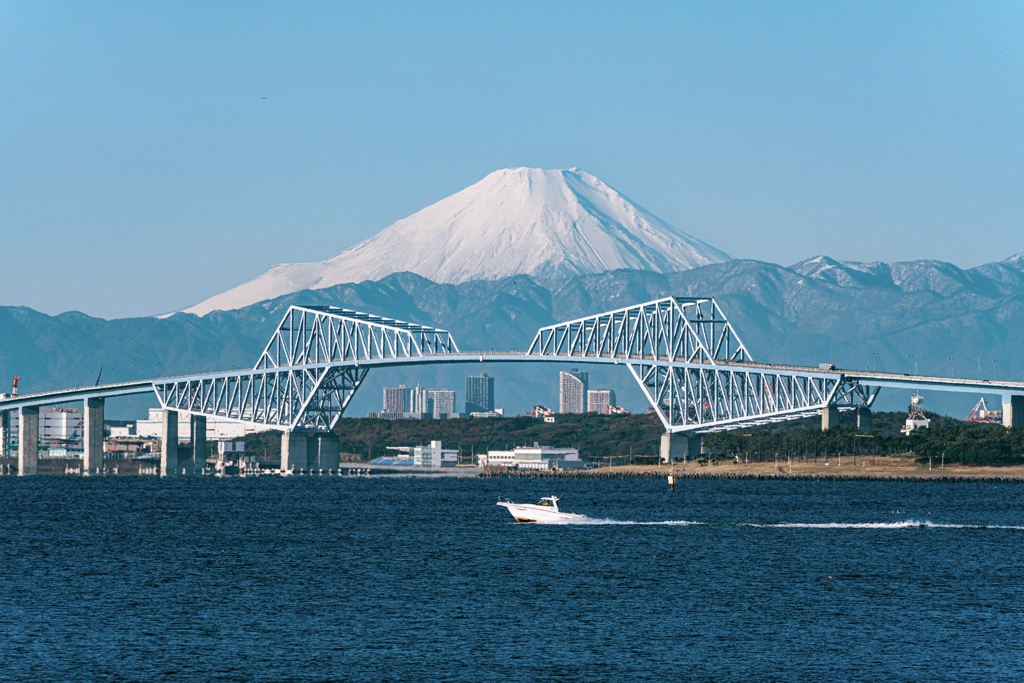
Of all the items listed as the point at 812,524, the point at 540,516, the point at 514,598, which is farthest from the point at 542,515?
the point at 514,598

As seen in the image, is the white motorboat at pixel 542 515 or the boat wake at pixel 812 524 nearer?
the boat wake at pixel 812 524

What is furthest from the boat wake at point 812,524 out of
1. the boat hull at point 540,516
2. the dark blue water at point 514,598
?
the dark blue water at point 514,598

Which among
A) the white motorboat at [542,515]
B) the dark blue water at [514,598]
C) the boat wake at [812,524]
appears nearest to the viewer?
the dark blue water at [514,598]

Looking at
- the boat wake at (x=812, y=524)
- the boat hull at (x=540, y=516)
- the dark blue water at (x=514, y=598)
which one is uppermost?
the boat hull at (x=540, y=516)

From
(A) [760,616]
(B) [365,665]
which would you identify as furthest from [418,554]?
(B) [365,665]

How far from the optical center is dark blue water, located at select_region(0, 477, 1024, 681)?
62750 mm

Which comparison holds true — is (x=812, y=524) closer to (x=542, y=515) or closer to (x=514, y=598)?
(x=542, y=515)

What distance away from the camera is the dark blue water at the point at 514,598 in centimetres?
6275

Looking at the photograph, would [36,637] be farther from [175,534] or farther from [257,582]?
[175,534]

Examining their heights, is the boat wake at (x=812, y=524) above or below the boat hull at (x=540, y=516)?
below

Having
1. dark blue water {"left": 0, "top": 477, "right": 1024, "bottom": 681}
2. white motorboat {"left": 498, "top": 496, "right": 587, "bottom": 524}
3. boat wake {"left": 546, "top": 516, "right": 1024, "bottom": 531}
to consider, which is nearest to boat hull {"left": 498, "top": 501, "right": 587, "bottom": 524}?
white motorboat {"left": 498, "top": 496, "right": 587, "bottom": 524}

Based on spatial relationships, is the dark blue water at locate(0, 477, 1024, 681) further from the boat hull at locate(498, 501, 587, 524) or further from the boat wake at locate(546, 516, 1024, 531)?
the boat hull at locate(498, 501, 587, 524)

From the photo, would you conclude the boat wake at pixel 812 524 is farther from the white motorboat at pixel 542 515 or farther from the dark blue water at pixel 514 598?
the dark blue water at pixel 514 598

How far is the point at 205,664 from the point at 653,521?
7038 centimetres
